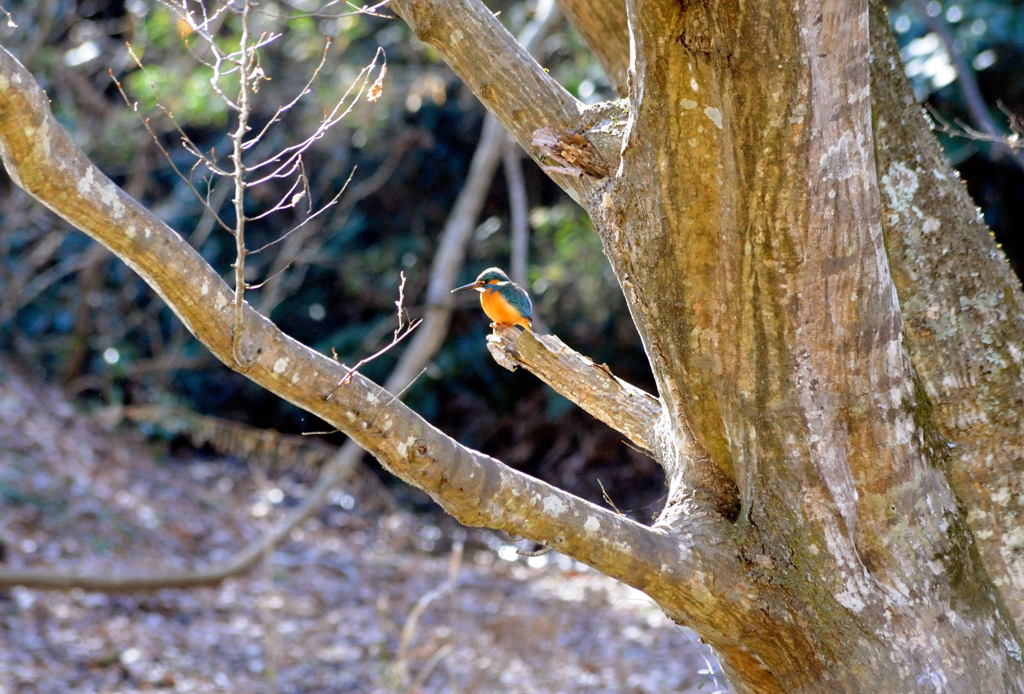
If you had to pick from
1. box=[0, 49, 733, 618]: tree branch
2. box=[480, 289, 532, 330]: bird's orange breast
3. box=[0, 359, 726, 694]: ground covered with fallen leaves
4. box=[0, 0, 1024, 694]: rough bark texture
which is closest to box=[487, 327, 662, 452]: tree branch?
box=[0, 0, 1024, 694]: rough bark texture

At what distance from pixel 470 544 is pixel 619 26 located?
6196 millimetres

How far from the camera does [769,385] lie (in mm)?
2242

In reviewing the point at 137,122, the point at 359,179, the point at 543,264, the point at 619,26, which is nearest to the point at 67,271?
the point at 137,122

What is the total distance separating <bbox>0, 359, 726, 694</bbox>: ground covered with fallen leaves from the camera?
5.90m

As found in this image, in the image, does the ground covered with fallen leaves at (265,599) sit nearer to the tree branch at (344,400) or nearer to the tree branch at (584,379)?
the tree branch at (584,379)

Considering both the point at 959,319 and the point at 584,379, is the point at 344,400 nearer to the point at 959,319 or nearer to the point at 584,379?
the point at 584,379

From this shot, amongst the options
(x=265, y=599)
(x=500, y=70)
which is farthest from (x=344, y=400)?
(x=265, y=599)

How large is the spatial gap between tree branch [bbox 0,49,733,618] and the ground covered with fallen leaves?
248cm

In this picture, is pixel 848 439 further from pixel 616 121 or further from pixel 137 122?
pixel 137 122

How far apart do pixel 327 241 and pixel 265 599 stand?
169 inches

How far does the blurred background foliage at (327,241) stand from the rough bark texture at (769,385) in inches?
229

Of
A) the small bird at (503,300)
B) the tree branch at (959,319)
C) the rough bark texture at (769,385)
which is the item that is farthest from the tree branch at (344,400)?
the small bird at (503,300)

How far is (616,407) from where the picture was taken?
9.22ft

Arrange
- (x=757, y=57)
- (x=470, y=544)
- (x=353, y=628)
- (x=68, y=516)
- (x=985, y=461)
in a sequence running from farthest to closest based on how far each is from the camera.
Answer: (x=470, y=544)
(x=68, y=516)
(x=353, y=628)
(x=985, y=461)
(x=757, y=57)
